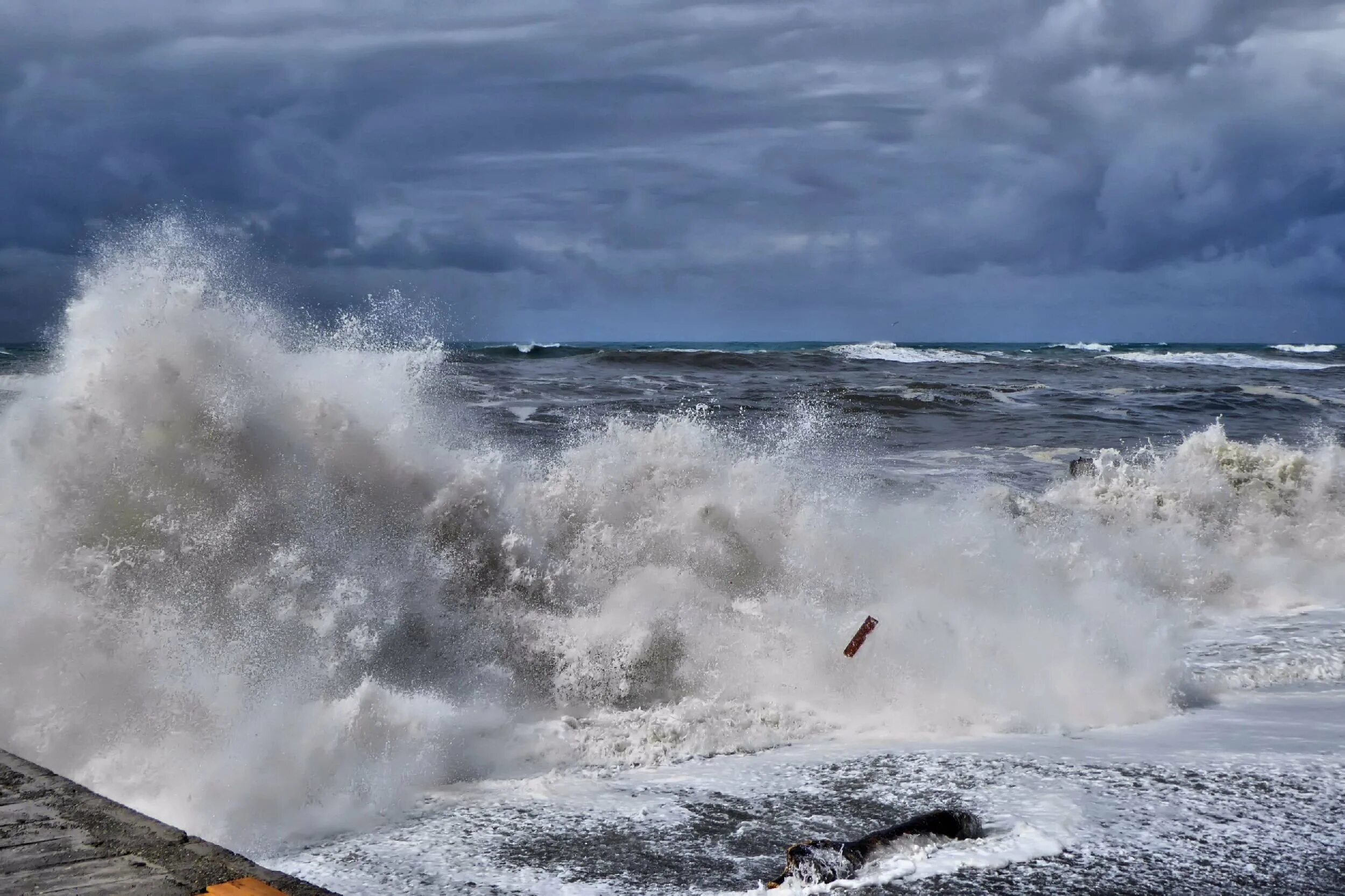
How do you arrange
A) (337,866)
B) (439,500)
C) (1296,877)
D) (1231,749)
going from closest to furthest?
(1296,877)
(337,866)
(1231,749)
(439,500)

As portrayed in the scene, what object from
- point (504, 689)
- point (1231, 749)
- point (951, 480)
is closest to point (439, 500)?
point (504, 689)

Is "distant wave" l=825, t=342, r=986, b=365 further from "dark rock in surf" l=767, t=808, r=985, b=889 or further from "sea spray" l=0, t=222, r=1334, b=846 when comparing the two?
"dark rock in surf" l=767, t=808, r=985, b=889

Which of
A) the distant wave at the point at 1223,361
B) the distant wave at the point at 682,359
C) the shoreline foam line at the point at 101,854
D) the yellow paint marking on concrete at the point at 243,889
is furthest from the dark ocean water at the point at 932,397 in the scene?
the yellow paint marking on concrete at the point at 243,889

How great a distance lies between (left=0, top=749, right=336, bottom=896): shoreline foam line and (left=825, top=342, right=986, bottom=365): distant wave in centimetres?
4530

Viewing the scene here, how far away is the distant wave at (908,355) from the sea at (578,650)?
40350mm

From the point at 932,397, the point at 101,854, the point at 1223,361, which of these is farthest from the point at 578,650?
the point at 1223,361

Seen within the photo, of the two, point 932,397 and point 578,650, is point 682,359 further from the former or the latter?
point 578,650

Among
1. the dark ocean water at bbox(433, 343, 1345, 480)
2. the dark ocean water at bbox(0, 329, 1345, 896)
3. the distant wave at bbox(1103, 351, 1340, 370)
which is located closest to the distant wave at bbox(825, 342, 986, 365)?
the dark ocean water at bbox(433, 343, 1345, 480)

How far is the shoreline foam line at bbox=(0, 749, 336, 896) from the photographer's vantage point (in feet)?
11.1

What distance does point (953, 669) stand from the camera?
22.2 feet

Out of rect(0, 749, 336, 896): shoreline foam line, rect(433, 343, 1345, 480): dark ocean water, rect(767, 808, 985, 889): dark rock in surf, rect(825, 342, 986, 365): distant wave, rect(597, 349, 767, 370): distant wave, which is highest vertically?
rect(825, 342, 986, 365): distant wave

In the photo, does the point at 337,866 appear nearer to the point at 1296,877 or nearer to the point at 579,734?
the point at 579,734

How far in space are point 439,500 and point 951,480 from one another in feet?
28.1

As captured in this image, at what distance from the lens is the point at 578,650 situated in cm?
725
